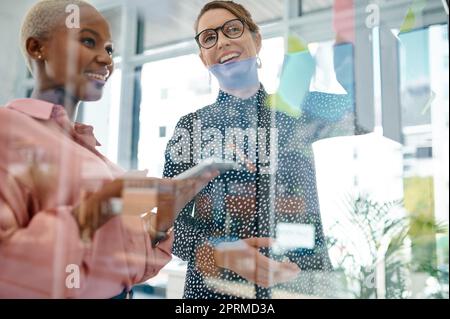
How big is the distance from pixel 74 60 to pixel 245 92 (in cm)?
44

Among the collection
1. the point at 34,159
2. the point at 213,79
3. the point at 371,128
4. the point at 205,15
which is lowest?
the point at 34,159

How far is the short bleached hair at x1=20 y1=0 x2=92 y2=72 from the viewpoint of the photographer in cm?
118

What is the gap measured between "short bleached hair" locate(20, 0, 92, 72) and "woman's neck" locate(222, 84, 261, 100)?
1.49 feet

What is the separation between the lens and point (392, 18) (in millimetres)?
A: 1246

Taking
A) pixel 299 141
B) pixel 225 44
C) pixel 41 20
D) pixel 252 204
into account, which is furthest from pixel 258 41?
pixel 41 20

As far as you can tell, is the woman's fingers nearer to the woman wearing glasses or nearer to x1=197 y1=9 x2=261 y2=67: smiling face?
the woman wearing glasses

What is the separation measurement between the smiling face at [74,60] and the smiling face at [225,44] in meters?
0.25

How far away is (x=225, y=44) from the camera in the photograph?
4.05 ft

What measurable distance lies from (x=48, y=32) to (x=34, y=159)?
0.33 metres

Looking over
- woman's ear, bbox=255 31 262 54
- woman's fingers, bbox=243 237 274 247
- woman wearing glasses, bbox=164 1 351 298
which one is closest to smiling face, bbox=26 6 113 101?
woman wearing glasses, bbox=164 1 351 298

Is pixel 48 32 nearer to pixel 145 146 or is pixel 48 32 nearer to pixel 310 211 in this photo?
pixel 145 146

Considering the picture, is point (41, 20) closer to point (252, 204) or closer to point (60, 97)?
point (60, 97)

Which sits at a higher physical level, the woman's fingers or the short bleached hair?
the short bleached hair
